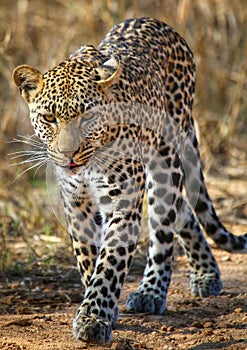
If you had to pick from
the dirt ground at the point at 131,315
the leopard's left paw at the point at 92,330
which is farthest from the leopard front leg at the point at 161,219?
the leopard's left paw at the point at 92,330

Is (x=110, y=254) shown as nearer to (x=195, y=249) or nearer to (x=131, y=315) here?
(x=131, y=315)

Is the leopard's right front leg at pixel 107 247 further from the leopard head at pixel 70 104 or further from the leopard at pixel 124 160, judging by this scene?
the leopard head at pixel 70 104

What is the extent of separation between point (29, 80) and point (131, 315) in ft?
6.50

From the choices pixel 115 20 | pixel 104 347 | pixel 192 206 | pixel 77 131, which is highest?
pixel 115 20

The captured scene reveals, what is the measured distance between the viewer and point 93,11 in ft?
34.0

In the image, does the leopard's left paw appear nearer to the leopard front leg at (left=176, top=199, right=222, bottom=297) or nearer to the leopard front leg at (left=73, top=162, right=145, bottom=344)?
the leopard front leg at (left=73, top=162, right=145, bottom=344)

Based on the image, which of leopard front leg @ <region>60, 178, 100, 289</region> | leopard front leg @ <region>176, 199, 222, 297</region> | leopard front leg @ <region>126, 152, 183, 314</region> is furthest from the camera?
leopard front leg @ <region>176, 199, 222, 297</region>

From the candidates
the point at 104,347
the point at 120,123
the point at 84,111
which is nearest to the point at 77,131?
the point at 84,111

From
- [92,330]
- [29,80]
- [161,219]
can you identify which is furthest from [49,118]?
[161,219]

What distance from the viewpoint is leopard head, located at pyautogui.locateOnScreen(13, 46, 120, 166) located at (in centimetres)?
536

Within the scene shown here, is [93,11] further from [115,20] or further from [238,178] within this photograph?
[238,178]

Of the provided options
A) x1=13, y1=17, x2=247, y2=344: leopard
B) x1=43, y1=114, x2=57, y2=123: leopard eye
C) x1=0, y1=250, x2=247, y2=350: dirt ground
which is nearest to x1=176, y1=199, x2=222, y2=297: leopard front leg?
x1=13, y1=17, x2=247, y2=344: leopard

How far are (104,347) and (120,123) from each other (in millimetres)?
1569

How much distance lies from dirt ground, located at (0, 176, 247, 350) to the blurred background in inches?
35.2
